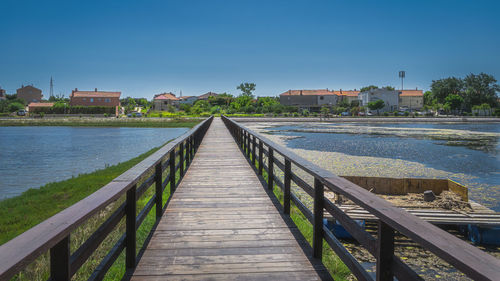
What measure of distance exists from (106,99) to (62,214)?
88.2 meters

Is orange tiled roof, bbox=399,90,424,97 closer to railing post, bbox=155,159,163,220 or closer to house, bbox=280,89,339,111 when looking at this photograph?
house, bbox=280,89,339,111

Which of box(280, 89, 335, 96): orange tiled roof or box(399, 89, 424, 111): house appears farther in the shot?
box(399, 89, 424, 111): house

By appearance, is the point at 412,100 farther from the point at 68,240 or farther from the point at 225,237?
the point at 68,240

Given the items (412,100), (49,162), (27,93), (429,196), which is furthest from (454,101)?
(27,93)

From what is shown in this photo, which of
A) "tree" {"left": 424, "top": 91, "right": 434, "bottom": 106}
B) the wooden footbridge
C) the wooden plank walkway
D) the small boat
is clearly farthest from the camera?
"tree" {"left": 424, "top": 91, "right": 434, "bottom": 106}

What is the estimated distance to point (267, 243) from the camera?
3537mm

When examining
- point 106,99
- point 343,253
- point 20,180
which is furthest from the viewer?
point 106,99

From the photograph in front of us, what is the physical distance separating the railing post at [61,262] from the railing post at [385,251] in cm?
168

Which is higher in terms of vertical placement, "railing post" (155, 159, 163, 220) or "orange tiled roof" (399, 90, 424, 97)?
"orange tiled roof" (399, 90, 424, 97)

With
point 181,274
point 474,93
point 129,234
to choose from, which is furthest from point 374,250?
point 474,93

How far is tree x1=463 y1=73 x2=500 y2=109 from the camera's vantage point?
268ft

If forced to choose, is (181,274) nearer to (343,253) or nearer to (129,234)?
(129,234)

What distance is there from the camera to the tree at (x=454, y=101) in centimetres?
7988

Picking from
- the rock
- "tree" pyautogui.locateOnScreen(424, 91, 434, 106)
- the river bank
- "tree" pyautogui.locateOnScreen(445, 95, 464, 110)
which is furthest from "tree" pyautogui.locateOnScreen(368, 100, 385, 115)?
the rock
